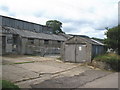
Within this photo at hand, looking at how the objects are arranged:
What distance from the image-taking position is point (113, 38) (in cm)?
2116

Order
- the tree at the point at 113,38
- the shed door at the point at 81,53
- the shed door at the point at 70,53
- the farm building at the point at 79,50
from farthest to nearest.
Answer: the tree at the point at 113,38 < the shed door at the point at 70,53 < the shed door at the point at 81,53 < the farm building at the point at 79,50

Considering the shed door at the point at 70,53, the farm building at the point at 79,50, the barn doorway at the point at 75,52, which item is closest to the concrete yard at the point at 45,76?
the farm building at the point at 79,50

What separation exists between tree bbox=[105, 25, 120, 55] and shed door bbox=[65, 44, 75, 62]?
14.5 ft

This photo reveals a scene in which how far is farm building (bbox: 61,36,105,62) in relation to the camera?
19.9 metres

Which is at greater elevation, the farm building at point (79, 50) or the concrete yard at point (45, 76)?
the farm building at point (79, 50)

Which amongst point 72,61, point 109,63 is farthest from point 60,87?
point 72,61

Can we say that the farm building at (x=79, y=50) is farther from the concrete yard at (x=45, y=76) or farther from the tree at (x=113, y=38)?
the concrete yard at (x=45, y=76)

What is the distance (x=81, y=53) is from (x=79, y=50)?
0.44 meters

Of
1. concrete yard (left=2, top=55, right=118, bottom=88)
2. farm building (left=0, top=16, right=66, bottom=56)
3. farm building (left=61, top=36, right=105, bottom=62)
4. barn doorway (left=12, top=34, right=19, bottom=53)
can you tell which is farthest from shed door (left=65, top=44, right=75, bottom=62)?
barn doorway (left=12, top=34, right=19, bottom=53)

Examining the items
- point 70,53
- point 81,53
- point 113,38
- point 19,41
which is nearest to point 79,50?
point 81,53

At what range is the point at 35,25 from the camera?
39438 mm

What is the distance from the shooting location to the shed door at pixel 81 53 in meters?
20.1

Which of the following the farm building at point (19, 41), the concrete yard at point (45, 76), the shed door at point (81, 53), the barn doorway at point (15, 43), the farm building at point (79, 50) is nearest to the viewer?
the concrete yard at point (45, 76)

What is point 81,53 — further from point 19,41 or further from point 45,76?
point 19,41
